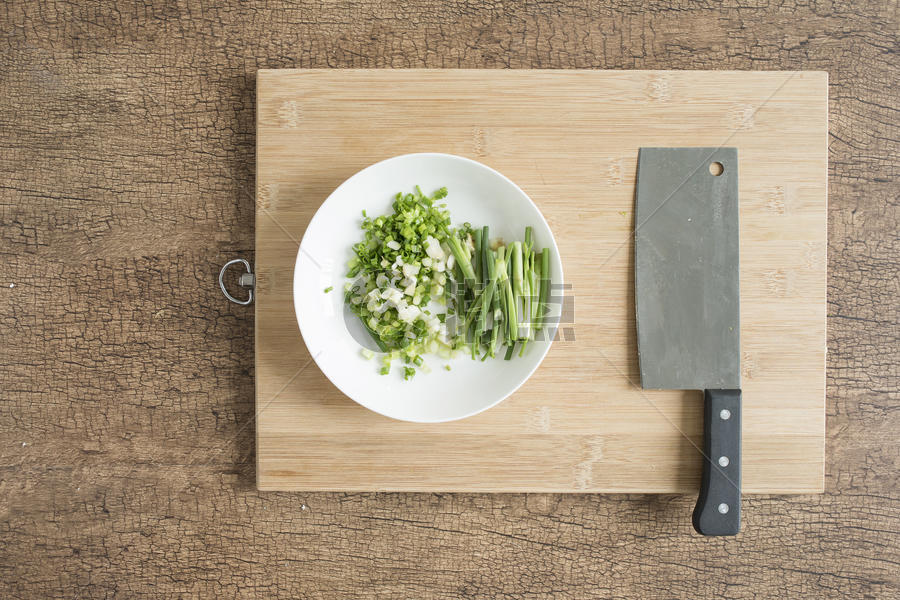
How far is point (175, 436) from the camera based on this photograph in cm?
149

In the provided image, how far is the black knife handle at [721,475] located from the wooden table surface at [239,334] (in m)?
0.11

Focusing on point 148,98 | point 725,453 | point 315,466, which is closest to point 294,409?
point 315,466

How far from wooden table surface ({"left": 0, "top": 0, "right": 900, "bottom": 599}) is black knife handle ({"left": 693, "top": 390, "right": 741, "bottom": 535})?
11cm

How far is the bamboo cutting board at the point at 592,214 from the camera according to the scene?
139 cm

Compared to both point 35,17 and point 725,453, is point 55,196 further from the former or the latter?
point 725,453

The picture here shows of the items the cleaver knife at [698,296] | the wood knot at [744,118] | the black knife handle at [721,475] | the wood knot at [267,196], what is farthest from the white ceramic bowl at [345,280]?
the wood knot at [744,118]

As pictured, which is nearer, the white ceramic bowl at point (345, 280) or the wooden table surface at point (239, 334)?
the white ceramic bowl at point (345, 280)

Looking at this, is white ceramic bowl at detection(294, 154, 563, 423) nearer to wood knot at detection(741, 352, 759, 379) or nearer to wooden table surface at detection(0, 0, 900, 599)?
wooden table surface at detection(0, 0, 900, 599)

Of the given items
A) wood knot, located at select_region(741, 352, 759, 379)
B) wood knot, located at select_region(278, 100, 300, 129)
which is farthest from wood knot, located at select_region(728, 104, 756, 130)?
wood knot, located at select_region(278, 100, 300, 129)

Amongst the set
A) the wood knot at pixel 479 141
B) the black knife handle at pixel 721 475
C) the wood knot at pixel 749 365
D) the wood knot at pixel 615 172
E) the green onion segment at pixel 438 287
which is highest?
the wood knot at pixel 479 141

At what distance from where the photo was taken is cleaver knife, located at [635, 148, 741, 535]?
4.40 ft

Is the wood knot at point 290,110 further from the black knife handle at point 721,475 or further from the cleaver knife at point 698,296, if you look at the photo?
the black knife handle at point 721,475

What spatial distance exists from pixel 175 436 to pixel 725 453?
144 centimetres

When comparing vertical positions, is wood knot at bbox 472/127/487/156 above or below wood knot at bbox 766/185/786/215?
above
